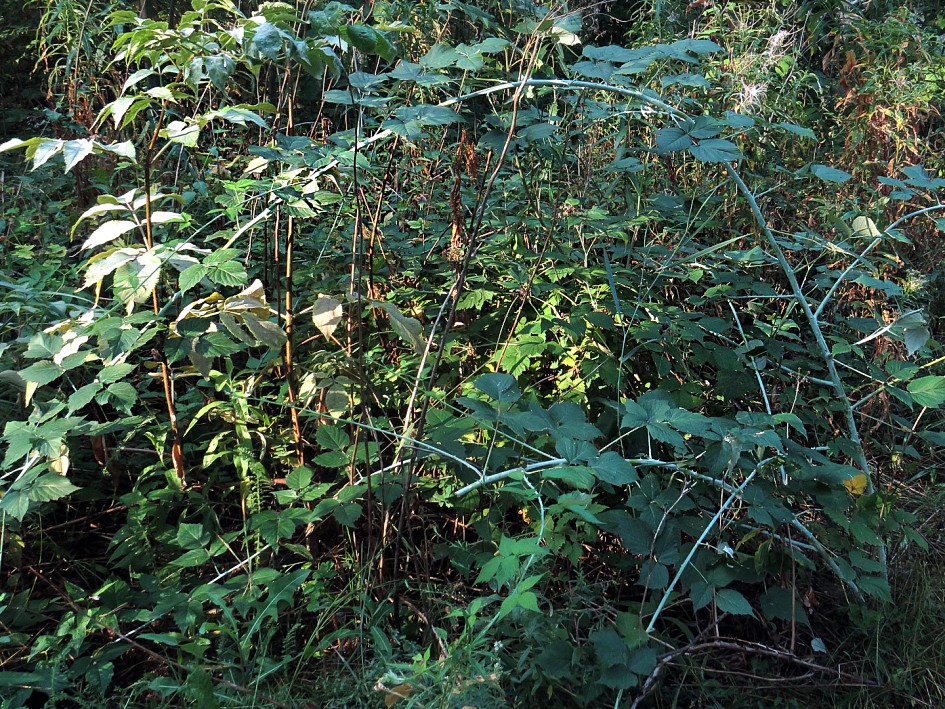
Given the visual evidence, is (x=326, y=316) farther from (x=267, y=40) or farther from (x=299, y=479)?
(x=267, y=40)

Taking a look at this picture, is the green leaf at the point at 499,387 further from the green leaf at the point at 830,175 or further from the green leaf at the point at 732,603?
the green leaf at the point at 830,175

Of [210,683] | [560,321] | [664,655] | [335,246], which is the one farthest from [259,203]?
[664,655]

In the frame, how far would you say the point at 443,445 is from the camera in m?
1.75

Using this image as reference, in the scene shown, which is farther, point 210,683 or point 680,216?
point 680,216

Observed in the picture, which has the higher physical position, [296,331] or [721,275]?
[721,275]

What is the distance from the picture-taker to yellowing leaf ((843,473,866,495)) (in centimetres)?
192

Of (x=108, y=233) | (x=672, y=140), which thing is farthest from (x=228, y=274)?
(x=672, y=140)

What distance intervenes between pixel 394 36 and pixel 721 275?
1.34 metres

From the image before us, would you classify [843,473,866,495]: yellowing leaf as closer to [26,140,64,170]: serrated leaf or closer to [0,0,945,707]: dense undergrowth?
[0,0,945,707]: dense undergrowth

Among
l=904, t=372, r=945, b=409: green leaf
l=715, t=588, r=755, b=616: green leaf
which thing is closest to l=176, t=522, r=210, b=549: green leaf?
l=715, t=588, r=755, b=616: green leaf

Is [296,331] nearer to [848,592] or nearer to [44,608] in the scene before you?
[44,608]

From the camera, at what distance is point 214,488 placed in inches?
84.2

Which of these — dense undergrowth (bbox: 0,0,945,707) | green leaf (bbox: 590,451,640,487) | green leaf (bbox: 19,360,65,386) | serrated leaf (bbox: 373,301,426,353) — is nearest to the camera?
green leaf (bbox: 590,451,640,487)

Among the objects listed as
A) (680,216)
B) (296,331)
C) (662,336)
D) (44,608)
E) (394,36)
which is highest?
(394,36)
